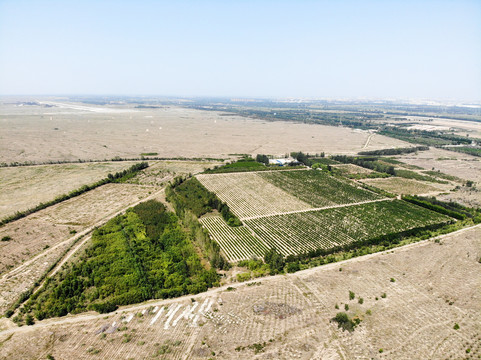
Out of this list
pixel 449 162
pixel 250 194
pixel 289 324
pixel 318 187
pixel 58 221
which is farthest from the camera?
pixel 449 162

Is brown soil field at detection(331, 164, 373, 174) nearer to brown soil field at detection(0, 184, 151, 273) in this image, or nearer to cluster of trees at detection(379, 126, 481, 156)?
brown soil field at detection(0, 184, 151, 273)

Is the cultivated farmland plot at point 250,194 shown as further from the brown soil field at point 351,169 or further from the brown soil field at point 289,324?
the brown soil field at point 351,169

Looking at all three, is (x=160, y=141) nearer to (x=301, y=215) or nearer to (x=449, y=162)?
(x=301, y=215)

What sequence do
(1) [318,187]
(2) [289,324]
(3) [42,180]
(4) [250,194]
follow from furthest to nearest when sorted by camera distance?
1. (3) [42,180]
2. (1) [318,187]
3. (4) [250,194]
4. (2) [289,324]

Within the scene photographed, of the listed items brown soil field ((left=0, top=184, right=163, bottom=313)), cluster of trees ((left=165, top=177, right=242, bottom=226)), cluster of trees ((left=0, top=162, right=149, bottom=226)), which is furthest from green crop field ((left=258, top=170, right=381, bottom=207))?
cluster of trees ((left=0, top=162, right=149, bottom=226))

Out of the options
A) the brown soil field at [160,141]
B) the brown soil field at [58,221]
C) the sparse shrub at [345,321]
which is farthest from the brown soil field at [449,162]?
the brown soil field at [58,221]

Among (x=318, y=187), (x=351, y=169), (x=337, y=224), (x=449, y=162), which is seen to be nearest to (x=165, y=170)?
(x=318, y=187)
